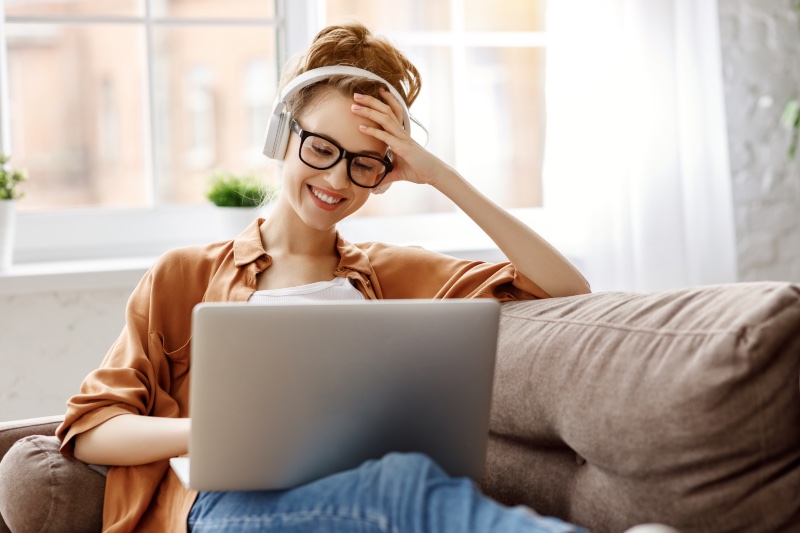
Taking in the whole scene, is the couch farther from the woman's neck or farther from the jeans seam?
the woman's neck

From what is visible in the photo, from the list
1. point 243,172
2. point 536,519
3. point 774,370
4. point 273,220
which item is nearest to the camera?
point 536,519

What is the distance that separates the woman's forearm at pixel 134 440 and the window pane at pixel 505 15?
1.83 metres

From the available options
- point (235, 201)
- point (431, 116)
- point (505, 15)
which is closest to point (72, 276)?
point (235, 201)

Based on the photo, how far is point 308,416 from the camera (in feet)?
3.89

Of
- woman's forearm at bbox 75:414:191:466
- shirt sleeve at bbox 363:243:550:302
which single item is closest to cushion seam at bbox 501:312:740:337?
shirt sleeve at bbox 363:243:550:302

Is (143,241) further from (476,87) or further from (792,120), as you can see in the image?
(792,120)

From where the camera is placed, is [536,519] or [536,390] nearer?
[536,519]

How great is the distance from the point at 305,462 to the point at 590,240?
66.1 inches

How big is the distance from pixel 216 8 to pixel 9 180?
782mm

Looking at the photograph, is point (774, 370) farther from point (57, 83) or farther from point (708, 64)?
point (57, 83)

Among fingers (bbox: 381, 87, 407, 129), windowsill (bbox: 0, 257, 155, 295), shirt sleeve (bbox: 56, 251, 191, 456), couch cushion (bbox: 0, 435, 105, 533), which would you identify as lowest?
couch cushion (bbox: 0, 435, 105, 533)

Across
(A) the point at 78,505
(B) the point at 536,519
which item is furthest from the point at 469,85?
(B) the point at 536,519

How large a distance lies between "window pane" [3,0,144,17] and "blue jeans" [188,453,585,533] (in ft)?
5.84

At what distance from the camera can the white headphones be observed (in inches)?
66.3
